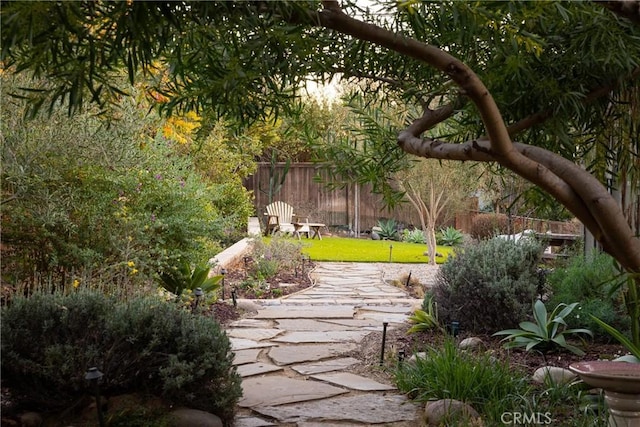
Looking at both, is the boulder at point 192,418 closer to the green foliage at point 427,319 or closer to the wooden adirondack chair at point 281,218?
the green foliage at point 427,319

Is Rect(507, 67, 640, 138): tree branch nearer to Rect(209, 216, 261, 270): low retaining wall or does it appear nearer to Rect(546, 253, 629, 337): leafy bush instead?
Rect(546, 253, 629, 337): leafy bush

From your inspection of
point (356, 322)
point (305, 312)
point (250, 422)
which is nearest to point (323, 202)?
point (305, 312)

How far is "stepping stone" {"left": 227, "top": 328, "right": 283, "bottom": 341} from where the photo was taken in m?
5.28

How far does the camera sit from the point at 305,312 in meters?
6.46

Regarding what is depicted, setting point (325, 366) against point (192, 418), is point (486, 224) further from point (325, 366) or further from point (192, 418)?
point (192, 418)

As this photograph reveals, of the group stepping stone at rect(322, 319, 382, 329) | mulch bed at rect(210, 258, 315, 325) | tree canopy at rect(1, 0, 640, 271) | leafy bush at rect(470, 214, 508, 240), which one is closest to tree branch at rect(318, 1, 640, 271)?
tree canopy at rect(1, 0, 640, 271)

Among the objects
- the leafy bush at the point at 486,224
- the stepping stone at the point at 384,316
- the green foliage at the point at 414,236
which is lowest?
the stepping stone at the point at 384,316

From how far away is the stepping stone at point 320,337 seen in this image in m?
5.21

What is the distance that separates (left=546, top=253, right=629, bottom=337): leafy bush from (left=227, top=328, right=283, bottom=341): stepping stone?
2230mm

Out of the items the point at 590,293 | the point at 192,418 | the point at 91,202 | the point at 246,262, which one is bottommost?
the point at 192,418

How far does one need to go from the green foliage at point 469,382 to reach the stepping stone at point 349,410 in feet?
0.43

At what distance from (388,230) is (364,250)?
2880mm

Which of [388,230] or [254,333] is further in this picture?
[388,230]

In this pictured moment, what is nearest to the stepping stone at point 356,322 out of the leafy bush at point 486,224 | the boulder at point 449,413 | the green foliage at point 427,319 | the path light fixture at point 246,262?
the green foliage at point 427,319
